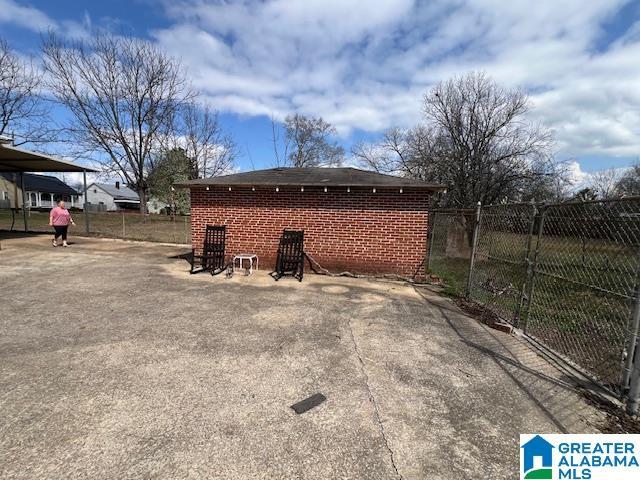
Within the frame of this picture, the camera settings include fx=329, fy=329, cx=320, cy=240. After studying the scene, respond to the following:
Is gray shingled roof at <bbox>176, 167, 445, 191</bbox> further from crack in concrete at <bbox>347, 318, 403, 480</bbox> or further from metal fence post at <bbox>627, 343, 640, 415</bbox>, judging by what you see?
metal fence post at <bbox>627, 343, 640, 415</bbox>

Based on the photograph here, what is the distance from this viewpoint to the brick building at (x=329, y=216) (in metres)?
8.11

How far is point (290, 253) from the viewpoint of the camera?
844cm

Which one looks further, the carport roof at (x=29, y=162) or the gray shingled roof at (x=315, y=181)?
the carport roof at (x=29, y=162)

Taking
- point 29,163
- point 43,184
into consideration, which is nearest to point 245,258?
point 29,163

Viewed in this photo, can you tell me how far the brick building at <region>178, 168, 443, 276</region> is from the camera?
8109 mm

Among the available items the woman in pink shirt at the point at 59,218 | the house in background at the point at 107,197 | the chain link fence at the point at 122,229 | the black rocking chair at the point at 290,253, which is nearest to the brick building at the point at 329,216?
the black rocking chair at the point at 290,253

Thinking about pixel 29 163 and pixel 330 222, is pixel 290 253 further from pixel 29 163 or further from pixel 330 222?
pixel 29 163

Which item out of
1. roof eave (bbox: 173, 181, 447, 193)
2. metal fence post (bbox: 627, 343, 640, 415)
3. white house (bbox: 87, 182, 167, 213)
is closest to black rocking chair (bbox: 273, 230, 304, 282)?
roof eave (bbox: 173, 181, 447, 193)

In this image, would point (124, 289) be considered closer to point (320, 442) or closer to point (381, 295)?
point (381, 295)

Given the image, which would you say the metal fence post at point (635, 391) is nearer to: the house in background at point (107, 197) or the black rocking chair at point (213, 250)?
the black rocking chair at point (213, 250)

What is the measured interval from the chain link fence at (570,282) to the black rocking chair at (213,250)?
5686mm

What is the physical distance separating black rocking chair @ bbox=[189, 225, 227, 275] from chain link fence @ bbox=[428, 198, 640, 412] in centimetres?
569
